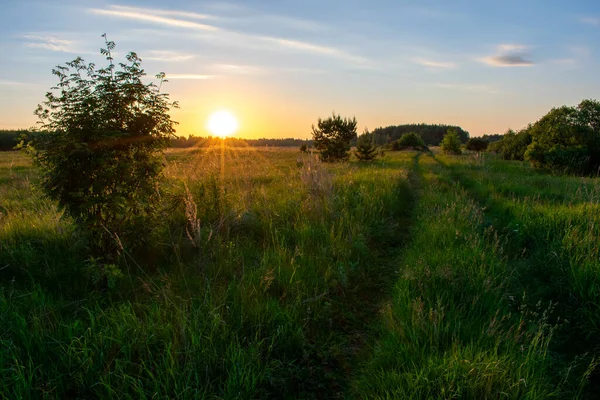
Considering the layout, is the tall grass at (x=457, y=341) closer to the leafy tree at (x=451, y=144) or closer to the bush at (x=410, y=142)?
the leafy tree at (x=451, y=144)

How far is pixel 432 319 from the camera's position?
3109mm

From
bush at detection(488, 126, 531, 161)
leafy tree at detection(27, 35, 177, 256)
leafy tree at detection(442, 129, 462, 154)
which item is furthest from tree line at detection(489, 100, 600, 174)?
leafy tree at detection(442, 129, 462, 154)

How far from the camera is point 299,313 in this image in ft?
11.8

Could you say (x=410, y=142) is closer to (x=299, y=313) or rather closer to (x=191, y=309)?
(x=299, y=313)

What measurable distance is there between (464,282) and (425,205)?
517 cm

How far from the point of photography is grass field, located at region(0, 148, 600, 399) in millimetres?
2566

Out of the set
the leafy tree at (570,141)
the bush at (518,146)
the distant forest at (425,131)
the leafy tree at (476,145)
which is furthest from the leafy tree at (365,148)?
the distant forest at (425,131)

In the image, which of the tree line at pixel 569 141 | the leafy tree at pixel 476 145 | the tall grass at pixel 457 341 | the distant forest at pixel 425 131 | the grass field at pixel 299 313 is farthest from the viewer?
the distant forest at pixel 425 131

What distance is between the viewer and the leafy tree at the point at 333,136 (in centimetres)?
2773

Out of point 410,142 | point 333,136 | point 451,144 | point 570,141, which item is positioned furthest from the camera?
point 410,142

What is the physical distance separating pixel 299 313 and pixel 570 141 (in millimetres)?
23777

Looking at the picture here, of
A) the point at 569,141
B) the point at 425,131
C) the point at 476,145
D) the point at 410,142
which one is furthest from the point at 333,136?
the point at 425,131

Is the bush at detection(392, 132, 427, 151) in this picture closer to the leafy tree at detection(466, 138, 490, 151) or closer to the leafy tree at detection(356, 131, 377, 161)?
the leafy tree at detection(466, 138, 490, 151)

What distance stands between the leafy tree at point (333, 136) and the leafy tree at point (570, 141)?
499 inches
